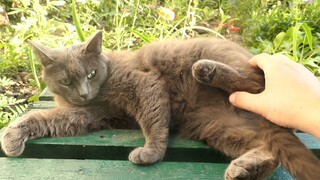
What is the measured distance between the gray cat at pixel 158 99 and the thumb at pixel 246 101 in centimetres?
5

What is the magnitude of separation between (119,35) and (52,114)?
1066mm

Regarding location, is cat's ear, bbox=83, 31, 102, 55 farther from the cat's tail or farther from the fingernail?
the cat's tail

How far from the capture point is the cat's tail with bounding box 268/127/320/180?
114 cm

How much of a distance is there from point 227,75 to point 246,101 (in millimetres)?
149

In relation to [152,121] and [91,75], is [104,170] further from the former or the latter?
[91,75]

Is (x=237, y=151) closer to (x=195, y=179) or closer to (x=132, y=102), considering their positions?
(x=195, y=179)

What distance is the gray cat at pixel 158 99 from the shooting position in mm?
1412

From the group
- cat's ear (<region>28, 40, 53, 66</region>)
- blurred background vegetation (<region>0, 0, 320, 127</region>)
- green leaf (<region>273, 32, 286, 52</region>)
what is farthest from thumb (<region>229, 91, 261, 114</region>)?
green leaf (<region>273, 32, 286, 52</region>)

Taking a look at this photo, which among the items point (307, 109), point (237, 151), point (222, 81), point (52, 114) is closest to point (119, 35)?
point (52, 114)

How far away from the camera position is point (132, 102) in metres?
1.60

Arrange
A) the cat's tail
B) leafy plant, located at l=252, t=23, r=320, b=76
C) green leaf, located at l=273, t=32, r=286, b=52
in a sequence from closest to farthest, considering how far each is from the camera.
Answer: the cat's tail → leafy plant, located at l=252, t=23, r=320, b=76 → green leaf, located at l=273, t=32, r=286, b=52

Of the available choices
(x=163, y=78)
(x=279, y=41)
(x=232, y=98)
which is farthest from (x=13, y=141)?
(x=279, y=41)

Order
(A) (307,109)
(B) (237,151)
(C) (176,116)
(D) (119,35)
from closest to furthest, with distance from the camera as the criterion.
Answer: (A) (307,109)
(B) (237,151)
(C) (176,116)
(D) (119,35)

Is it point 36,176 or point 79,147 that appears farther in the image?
point 79,147
